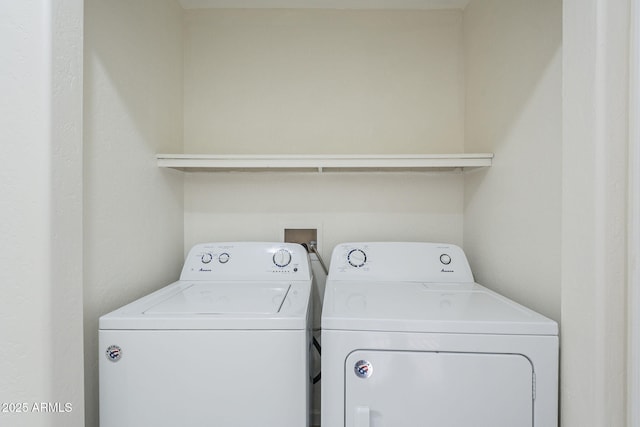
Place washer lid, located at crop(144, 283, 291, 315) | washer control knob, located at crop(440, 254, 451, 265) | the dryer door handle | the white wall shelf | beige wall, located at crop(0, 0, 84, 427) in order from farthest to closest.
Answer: washer control knob, located at crop(440, 254, 451, 265)
the white wall shelf
washer lid, located at crop(144, 283, 291, 315)
the dryer door handle
beige wall, located at crop(0, 0, 84, 427)

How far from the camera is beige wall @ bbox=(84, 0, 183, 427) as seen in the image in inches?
44.3

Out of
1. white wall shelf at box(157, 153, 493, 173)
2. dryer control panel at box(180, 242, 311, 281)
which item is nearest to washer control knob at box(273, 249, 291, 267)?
dryer control panel at box(180, 242, 311, 281)

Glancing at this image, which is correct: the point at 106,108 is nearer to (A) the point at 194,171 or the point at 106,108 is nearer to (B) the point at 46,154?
(B) the point at 46,154

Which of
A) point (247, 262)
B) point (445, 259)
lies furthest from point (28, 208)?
point (445, 259)

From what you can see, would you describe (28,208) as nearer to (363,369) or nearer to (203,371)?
(203,371)

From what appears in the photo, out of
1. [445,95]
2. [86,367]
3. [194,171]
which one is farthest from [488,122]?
[86,367]

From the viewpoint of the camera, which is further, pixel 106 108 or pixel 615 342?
pixel 106 108

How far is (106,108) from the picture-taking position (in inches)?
47.1

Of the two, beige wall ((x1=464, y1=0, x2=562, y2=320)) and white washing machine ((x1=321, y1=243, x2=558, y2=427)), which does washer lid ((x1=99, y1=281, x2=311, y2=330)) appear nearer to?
white washing machine ((x1=321, y1=243, x2=558, y2=427))

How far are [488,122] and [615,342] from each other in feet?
3.43

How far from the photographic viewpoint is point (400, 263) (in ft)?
5.24

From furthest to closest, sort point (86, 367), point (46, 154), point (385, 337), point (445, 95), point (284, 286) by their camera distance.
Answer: point (445, 95)
point (284, 286)
point (86, 367)
point (385, 337)
point (46, 154)

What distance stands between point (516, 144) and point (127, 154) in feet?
5.08

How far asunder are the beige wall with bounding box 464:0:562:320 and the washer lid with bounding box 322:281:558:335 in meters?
0.15
